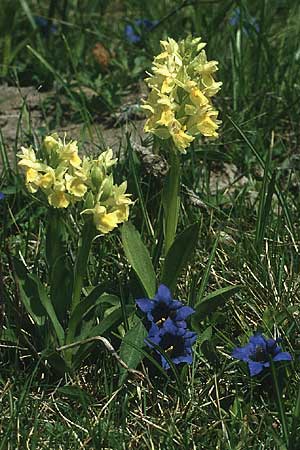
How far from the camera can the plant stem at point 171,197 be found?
6.30ft

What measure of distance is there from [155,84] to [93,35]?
1.62 meters

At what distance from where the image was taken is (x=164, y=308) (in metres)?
1.95

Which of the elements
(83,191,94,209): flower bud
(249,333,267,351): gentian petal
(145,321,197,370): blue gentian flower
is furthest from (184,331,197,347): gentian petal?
(83,191,94,209): flower bud

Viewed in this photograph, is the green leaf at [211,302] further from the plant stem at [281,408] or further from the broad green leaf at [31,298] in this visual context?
the broad green leaf at [31,298]

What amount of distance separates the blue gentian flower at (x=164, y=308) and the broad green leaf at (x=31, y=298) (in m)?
0.22

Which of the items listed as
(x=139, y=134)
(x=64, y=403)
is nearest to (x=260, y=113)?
(x=139, y=134)

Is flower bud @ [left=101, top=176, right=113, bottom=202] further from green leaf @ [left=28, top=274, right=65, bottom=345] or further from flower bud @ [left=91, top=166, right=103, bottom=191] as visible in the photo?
green leaf @ [left=28, top=274, right=65, bottom=345]

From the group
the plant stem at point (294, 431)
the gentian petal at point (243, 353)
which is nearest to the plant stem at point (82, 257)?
the gentian petal at point (243, 353)

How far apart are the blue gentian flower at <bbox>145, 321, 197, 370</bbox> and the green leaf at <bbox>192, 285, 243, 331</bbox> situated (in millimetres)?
68

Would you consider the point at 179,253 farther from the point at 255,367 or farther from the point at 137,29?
the point at 137,29

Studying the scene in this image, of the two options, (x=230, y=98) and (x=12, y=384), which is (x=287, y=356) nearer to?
(x=12, y=384)

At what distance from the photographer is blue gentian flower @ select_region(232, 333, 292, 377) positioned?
190 cm

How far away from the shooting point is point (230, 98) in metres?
2.91

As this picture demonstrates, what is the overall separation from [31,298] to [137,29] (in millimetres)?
1629
